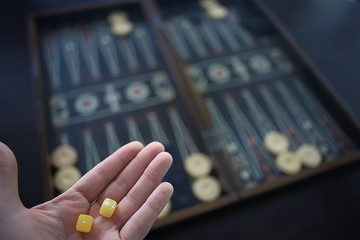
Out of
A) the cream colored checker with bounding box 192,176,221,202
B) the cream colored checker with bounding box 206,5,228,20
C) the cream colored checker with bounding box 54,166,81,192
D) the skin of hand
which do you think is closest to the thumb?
the skin of hand

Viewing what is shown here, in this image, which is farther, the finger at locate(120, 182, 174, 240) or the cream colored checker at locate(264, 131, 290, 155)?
the cream colored checker at locate(264, 131, 290, 155)

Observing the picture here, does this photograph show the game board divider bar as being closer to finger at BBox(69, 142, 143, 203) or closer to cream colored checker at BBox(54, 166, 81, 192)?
cream colored checker at BBox(54, 166, 81, 192)

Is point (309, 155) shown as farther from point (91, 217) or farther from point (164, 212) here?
point (91, 217)

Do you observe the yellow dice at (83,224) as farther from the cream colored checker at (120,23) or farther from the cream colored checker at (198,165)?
the cream colored checker at (120,23)

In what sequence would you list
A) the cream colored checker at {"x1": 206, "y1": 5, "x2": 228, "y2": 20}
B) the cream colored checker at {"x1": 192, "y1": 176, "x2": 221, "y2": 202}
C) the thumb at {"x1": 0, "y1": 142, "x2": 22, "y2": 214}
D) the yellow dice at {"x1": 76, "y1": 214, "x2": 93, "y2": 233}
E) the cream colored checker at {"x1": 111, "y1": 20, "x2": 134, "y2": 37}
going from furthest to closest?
the cream colored checker at {"x1": 206, "y1": 5, "x2": 228, "y2": 20} → the cream colored checker at {"x1": 111, "y1": 20, "x2": 134, "y2": 37} → the cream colored checker at {"x1": 192, "y1": 176, "x2": 221, "y2": 202} → the yellow dice at {"x1": 76, "y1": 214, "x2": 93, "y2": 233} → the thumb at {"x1": 0, "y1": 142, "x2": 22, "y2": 214}

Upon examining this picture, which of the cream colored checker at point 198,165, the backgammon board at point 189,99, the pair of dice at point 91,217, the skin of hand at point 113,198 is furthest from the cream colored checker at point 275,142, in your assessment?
the pair of dice at point 91,217

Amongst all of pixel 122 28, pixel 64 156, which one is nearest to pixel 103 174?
pixel 64 156

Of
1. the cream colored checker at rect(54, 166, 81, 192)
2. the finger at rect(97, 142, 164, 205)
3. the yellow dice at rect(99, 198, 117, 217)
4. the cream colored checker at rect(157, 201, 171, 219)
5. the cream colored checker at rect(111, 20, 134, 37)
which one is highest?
the cream colored checker at rect(111, 20, 134, 37)
